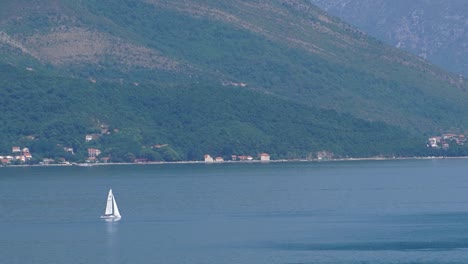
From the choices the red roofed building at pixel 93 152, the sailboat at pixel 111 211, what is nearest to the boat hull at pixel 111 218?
the sailboat at pixel 111 211

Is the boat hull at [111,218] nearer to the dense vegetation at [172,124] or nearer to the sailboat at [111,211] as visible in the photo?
the sailboat at [111,211]

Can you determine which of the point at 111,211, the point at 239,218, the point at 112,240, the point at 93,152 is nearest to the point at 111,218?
the point at 111,211

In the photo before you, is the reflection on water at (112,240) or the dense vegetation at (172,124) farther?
the dense vegetation at (172,124)

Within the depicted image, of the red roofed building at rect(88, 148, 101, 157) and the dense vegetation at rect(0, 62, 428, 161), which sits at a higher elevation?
the dense vegetation at rect(0, 62, 428, 161)

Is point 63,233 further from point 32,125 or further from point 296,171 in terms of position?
point 32,125

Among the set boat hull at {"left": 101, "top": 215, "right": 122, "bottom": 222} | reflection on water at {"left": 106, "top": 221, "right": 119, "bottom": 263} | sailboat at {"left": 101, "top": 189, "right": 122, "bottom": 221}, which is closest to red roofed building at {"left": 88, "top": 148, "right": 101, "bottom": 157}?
sailboat at {"left": 101, "top": 189, "right": 122, "bottom": 221}

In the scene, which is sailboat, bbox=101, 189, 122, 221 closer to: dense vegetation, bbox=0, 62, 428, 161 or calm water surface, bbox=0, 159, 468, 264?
calm water surface, bbox=0, 159, 468, 264

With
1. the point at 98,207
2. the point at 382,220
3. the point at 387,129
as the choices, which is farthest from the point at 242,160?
the point at 382,220

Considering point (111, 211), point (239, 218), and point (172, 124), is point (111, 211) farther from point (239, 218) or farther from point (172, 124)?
point (172, 124)

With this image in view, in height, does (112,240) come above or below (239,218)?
below
